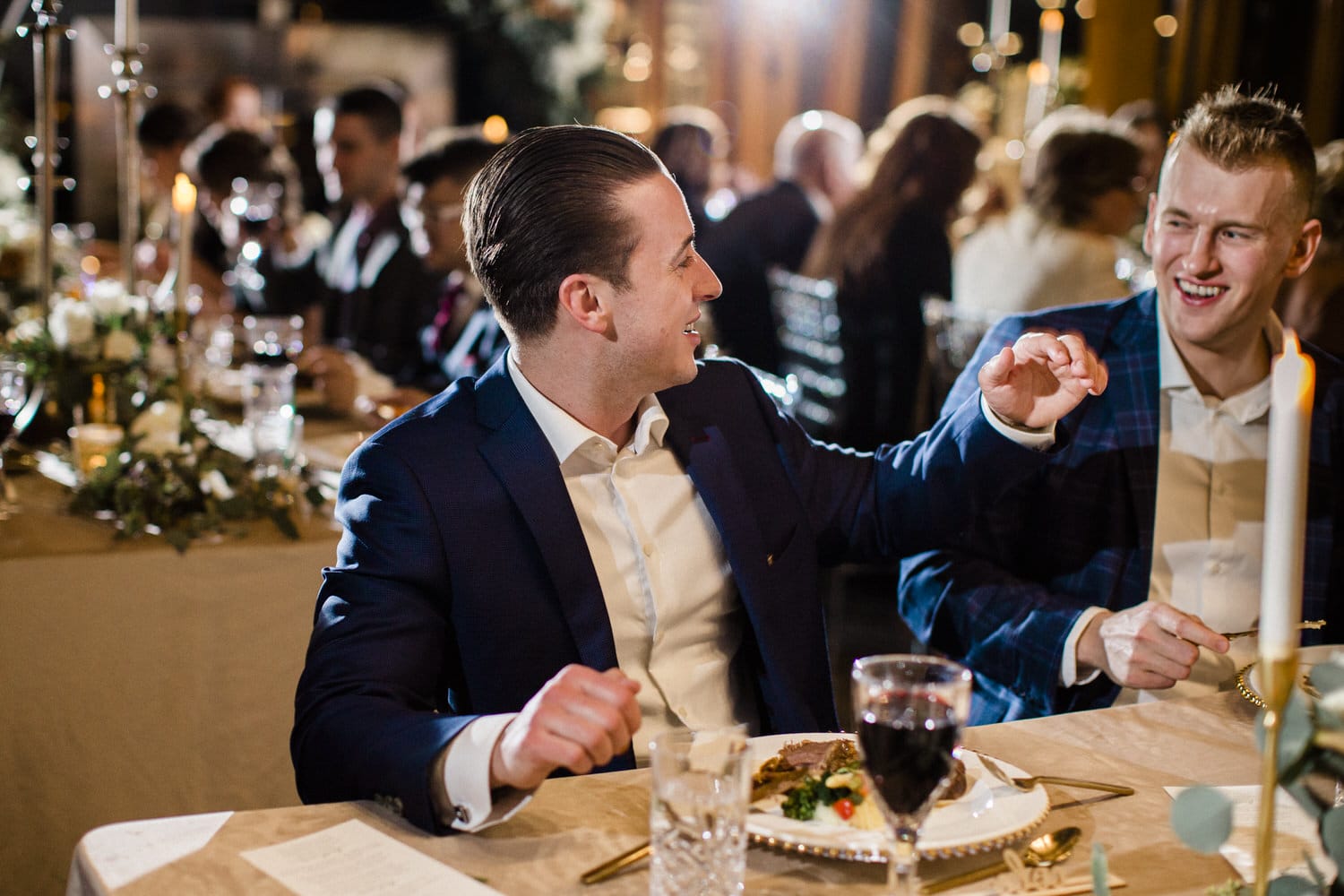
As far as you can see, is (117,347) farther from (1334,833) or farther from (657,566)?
(1334,833)

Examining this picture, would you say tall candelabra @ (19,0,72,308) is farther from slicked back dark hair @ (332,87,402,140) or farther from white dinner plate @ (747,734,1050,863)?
white dinner plate @ (747,734,1050,863)

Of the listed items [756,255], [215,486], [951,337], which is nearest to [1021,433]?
[215,486]

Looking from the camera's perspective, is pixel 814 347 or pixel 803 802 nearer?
pixel 803 802

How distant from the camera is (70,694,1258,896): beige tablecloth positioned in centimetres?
111

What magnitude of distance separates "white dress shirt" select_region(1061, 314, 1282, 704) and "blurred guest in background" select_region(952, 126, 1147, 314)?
244 centimetres

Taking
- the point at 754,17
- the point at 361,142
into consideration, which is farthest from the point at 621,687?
the point at 754,17

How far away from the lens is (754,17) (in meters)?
12.8

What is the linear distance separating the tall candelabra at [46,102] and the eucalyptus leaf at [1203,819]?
2.76 m

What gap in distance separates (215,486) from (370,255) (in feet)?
8.59

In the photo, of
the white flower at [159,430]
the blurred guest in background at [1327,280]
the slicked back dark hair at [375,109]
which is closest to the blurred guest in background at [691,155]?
the slicked back dark hair at [375,109]

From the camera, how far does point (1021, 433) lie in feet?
5.65

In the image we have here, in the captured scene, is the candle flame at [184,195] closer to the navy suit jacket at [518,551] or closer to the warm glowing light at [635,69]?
the navy suit jacket at [518,551]

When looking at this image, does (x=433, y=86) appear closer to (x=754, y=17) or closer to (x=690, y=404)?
(x=754, y=17)

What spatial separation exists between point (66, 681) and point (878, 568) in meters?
3.23
